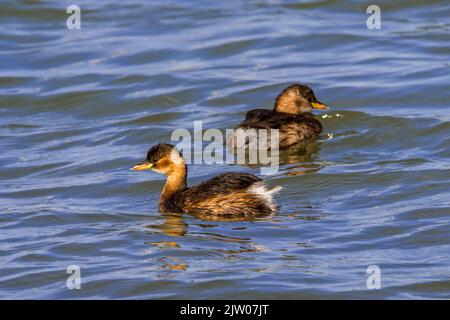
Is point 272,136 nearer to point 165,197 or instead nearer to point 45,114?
point 165,197

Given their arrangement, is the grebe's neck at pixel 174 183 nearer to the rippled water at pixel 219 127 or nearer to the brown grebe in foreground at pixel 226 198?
the brown grebe in foreground at pixel 226 198

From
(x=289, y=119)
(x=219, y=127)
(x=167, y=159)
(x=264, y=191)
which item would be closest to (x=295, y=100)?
(x=289, y=119)

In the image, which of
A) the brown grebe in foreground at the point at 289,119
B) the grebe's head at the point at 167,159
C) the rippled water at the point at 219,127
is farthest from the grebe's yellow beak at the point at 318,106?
the grebe's head at the point at 167,159

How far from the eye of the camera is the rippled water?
Result: 8648mm

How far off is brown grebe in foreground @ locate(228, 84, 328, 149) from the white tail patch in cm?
222

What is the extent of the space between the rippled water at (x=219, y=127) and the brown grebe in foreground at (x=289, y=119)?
23 cm

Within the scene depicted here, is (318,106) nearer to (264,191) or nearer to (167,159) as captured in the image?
(167,159)

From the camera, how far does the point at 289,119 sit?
12586 millimetres

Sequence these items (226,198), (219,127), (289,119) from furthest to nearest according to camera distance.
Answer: (219,127) → (289,119) → (226,198)

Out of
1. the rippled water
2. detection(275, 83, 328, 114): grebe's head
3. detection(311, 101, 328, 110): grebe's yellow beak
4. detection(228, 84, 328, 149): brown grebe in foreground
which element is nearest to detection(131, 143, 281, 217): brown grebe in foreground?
the rippled water

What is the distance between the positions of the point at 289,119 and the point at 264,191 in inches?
107

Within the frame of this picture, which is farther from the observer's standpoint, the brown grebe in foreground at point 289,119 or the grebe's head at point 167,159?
the brown grebe in foreground at point 289,119

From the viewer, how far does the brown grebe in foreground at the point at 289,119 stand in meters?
12.3

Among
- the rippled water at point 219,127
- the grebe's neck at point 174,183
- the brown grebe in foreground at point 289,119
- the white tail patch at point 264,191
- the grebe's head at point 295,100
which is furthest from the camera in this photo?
the grebe's head at point 295,100
